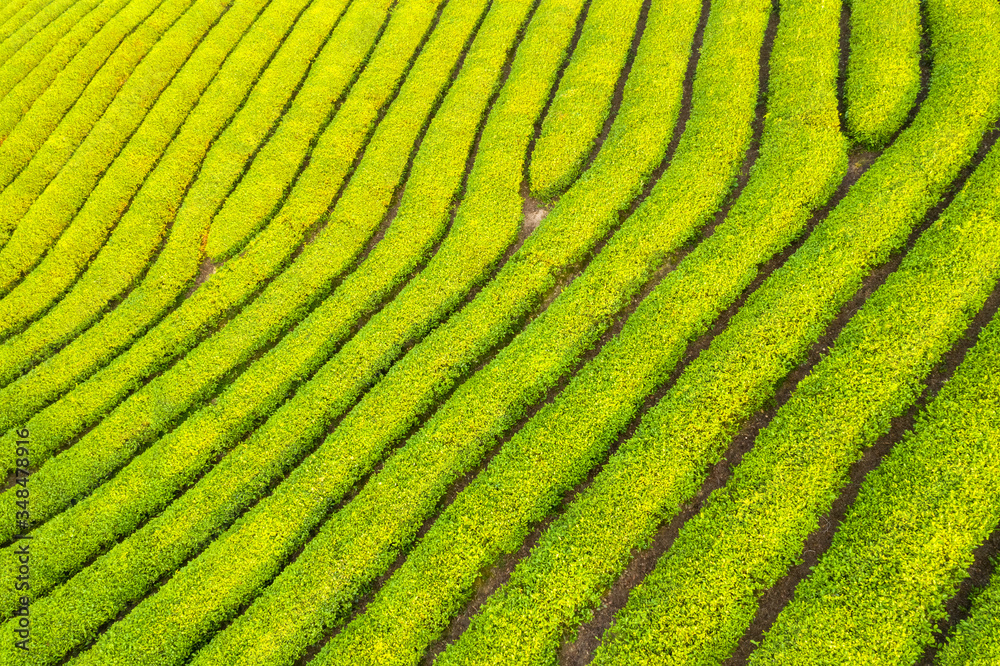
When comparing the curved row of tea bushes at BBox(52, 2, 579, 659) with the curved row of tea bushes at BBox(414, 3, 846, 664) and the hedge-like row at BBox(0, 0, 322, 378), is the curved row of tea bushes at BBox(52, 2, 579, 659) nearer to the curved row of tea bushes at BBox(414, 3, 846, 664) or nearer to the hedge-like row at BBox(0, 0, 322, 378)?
the curved row of tea bushes at BBox(414, 3, 846, 664)

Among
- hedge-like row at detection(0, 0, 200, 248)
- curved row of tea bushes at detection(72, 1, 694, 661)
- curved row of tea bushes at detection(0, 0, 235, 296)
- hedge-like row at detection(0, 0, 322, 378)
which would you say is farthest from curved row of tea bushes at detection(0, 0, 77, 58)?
curved row of tea bushes at detection(72, 1, 694, 661)

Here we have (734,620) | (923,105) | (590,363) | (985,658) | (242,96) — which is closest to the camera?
(985,658)

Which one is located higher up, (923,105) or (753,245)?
(923,105)

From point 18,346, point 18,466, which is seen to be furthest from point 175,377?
point 18,346

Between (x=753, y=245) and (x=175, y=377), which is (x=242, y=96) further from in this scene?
(x=753, y=245)

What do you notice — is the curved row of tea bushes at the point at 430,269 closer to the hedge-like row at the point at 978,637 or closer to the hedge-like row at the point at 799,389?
the hedge-like row at the point at 799,389

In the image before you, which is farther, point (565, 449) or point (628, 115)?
point (628, 115)

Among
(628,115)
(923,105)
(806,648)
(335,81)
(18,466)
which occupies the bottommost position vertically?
(806,648)

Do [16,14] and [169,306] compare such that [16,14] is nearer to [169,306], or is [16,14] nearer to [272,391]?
[169,306]
